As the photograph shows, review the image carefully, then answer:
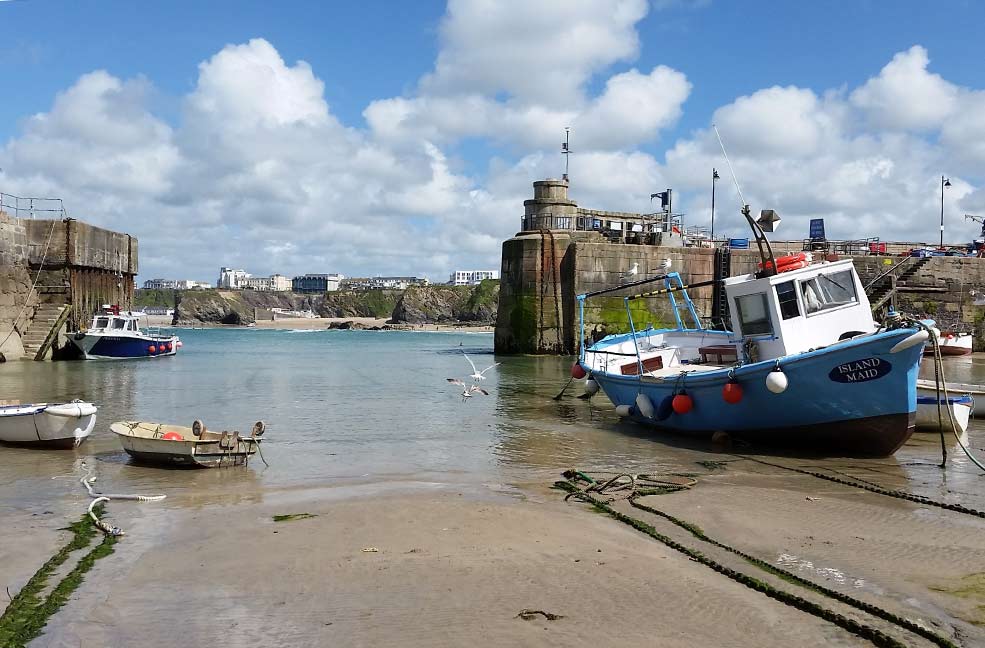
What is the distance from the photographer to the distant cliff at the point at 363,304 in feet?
434

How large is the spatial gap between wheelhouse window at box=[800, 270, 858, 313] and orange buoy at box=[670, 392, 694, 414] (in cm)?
257

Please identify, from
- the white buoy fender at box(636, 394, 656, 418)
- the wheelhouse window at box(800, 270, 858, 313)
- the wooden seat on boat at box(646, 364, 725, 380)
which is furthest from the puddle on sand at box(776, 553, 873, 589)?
the wooden seat on boat at box(646, 364, 725, 380)

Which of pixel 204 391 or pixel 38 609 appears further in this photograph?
pixel 204 391

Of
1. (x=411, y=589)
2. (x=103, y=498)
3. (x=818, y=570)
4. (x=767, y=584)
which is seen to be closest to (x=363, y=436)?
(x=103, y=498)

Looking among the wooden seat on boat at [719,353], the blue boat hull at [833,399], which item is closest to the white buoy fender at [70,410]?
the blue boat hull at [833,399]

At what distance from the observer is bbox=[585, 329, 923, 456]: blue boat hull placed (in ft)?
40.1

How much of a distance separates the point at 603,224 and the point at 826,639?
4980cm

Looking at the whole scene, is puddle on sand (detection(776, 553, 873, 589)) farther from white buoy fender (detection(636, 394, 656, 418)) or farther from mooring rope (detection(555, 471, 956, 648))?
white buoy fender (detection(636, 394, 656, 418))

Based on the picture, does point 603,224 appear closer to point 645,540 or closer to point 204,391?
point 204,391

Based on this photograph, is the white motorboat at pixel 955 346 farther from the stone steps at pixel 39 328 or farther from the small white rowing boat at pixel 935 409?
the stone steps at pixel 39 328

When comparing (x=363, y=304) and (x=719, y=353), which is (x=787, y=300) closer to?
(x=719, y=353)

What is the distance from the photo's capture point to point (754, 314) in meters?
14.5

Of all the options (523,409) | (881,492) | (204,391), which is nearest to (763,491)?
(881,492)

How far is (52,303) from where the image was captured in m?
36.9
